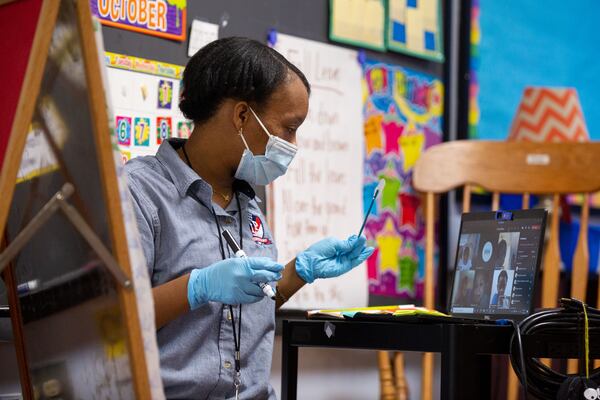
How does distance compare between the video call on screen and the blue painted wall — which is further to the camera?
the blue painted wall

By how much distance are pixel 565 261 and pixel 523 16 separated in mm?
786

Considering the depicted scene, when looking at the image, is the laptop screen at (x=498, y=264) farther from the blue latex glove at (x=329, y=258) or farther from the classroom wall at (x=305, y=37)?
the classroom wall at (x=305, y=37)

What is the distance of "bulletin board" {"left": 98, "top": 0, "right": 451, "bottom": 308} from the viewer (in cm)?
199

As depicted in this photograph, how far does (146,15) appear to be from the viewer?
79.3 inches

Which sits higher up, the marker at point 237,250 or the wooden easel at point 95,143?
the wooden easel at point 95,143

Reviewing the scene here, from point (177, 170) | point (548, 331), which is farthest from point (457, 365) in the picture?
point (177, 170)

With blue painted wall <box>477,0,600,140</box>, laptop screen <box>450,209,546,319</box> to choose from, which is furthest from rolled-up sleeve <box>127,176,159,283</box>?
blue painted wall <box>477,0,600,140</box>

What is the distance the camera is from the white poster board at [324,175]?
236 centimetres

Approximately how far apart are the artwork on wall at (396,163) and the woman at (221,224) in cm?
94

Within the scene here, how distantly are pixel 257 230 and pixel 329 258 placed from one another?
143 mm

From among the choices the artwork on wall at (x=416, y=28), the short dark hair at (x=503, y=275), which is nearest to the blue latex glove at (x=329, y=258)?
the short dark hair at (x=503, y=275)

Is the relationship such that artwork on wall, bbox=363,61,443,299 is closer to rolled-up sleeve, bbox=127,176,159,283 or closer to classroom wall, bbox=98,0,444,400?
classroom wall, bbox=98,0,444,400

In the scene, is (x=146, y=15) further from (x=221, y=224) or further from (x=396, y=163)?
(x=396, y=163)

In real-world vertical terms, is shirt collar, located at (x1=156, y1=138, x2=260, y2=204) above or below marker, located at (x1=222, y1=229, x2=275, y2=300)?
above
